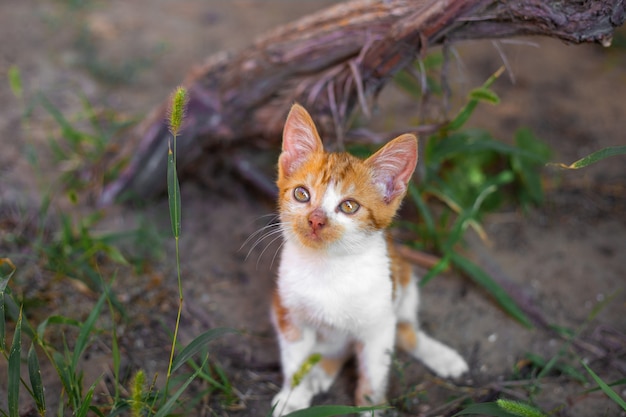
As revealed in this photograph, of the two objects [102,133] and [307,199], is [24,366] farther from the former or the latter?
[102,133]

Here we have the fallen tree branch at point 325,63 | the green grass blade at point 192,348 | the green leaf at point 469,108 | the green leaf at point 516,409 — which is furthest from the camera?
the green leaf at point 469,108

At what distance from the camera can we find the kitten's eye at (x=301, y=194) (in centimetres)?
226

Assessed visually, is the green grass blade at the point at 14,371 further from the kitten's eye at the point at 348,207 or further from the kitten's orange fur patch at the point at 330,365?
the kitten's orange fur patch at the point at 330,365

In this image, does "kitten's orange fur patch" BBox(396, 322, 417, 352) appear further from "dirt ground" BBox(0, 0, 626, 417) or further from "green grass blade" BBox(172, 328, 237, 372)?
Result: "green grass blade" BBox(172, 328, 237, 372)

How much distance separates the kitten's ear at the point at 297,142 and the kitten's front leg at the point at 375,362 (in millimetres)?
746

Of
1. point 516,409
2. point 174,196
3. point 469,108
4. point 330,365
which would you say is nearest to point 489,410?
point 516,409

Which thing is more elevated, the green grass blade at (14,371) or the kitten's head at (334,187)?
the kitten's head at (334,187)

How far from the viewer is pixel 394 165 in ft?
7.39

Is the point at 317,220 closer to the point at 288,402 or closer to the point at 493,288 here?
the point at 288,402

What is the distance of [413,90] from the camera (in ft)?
11.9

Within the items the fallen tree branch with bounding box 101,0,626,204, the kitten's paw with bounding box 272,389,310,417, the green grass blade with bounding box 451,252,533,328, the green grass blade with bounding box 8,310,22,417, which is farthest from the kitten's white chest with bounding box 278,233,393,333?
the green grass blade with bounding box 8,310,22,417

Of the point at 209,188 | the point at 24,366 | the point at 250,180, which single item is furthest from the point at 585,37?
the point at 24,366

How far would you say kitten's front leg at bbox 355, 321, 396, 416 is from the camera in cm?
249

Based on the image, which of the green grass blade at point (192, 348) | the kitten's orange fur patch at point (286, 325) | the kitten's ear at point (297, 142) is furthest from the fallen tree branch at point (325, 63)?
the green grass blade at point (192, 348)
